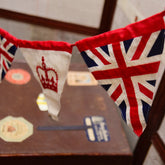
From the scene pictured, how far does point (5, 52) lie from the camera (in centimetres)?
96

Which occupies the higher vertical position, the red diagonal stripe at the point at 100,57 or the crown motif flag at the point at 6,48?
the red diagonal stripe at the point at 100,57

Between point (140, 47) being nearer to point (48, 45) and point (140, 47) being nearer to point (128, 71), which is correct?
point (128, 71)

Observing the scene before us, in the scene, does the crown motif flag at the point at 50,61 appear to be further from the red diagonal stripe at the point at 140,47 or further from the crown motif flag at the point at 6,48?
the red diagonal stripe at the point at 140,47

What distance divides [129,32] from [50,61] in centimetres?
33

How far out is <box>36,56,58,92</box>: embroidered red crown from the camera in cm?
92

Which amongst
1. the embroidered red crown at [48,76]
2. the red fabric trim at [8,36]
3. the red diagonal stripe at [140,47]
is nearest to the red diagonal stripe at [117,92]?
the red diagonal stripe at [140,47]

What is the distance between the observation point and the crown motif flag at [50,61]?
0.86 metres

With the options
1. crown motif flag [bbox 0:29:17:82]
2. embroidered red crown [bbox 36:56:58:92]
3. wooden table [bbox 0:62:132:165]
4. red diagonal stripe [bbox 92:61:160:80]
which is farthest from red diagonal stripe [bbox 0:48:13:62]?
red diagonal stripe [bbox 92:61:160:80]

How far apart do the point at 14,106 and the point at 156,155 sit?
2.28 ft

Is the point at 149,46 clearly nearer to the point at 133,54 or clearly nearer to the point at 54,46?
the point at 133,54

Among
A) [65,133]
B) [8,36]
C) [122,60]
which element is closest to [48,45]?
[8,36]

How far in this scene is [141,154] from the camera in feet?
3.74

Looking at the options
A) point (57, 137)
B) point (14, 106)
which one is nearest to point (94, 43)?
point (57, 137)

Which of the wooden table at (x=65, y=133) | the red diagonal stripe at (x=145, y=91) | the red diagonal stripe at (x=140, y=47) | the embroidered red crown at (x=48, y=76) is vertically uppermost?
the red diagonal stripe at (x=140, y=47)
